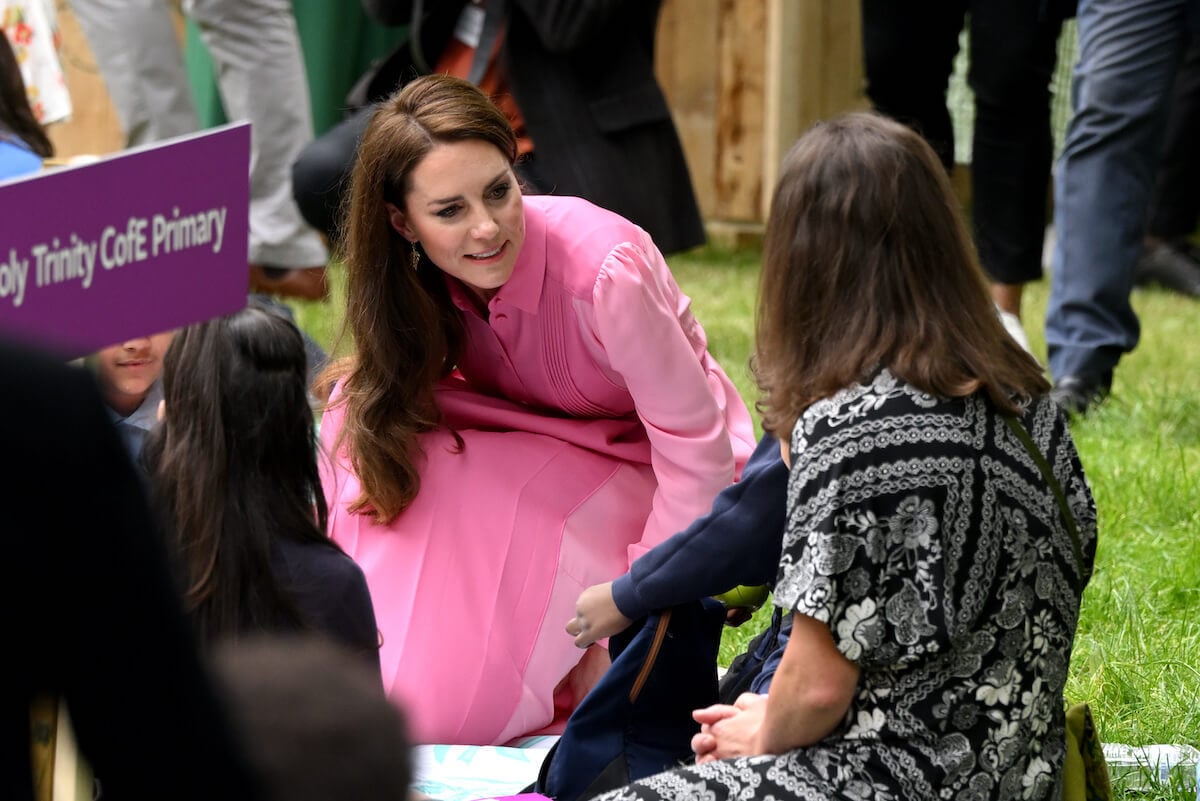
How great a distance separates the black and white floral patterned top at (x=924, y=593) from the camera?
170 centimetres

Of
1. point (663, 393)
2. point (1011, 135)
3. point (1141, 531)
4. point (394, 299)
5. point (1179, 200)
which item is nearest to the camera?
point (663, 393)

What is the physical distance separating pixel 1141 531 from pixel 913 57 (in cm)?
150

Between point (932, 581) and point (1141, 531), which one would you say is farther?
point (1141, 531)

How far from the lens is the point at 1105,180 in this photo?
3.87m

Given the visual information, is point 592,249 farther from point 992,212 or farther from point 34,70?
point 34,70

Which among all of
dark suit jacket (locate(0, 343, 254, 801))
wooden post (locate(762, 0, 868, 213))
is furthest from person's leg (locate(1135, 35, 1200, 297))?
dark suit jacket (locate(0, 343, 254, 801))

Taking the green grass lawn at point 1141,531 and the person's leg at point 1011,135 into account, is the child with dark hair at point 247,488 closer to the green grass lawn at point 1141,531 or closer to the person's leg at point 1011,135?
the green grass lawn at point 1141,531

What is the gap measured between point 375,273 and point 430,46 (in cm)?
126

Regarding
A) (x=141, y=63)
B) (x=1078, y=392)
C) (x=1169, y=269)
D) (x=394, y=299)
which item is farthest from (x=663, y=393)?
(x=1169, y=269)

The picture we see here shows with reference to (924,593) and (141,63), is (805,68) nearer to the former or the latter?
(141,63)

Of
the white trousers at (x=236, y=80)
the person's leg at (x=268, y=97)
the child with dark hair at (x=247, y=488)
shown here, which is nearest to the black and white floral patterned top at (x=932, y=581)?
the child with dark hair at (x=247, y=488)

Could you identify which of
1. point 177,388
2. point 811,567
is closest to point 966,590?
point 811,567

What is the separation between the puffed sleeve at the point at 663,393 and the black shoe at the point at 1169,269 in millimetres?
3557

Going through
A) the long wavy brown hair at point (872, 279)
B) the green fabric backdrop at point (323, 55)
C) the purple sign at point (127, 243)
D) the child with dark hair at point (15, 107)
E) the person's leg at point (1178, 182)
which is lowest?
the person's leg at point (1178, 182)
